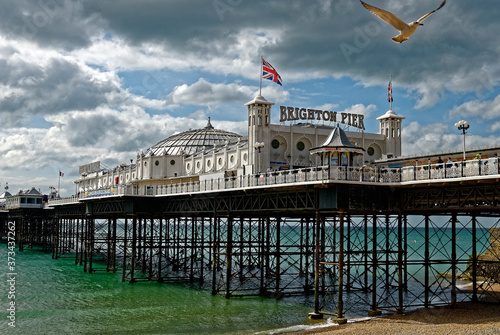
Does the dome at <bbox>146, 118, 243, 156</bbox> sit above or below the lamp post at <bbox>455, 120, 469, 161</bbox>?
above

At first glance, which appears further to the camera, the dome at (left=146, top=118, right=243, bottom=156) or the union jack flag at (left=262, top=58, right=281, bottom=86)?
the dome at (left=146, top=118, right=243, bottom=156)

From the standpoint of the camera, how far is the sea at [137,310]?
113 ft

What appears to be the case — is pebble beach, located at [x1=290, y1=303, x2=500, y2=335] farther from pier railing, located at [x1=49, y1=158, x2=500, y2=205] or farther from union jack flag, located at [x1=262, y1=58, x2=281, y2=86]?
union jack flag, located at [x1=262, y1=58, x2=281, y2=86]

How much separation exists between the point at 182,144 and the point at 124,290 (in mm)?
47309

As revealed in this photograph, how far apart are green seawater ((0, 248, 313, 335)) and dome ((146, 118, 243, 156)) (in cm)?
3909

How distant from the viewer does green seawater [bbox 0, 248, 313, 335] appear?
34.4 metres

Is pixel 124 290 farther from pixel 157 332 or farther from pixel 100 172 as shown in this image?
pixel 100 172

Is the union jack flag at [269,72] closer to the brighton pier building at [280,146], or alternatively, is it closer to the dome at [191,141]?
the brighton pier building at [280,146]

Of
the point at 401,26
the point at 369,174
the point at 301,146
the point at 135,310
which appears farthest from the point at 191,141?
the point at 401,26

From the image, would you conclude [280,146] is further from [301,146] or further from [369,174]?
[369,174]

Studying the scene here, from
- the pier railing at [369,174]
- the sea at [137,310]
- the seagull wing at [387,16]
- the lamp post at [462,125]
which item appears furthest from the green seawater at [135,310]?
the seagull wing at [387,16]

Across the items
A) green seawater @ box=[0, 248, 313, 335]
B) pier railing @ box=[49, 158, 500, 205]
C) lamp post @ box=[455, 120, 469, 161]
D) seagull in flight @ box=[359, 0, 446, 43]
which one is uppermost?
seagull in flight @ box=[359, 0, 446, 43]

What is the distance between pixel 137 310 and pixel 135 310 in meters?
0.14

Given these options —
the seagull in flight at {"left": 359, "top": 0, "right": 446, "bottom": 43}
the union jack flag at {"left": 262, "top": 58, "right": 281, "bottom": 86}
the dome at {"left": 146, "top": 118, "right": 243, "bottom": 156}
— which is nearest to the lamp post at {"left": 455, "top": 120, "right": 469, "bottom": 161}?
the seagull in flight at {"left": 359, "top": 0, "right": 446, "bottom": 43}
